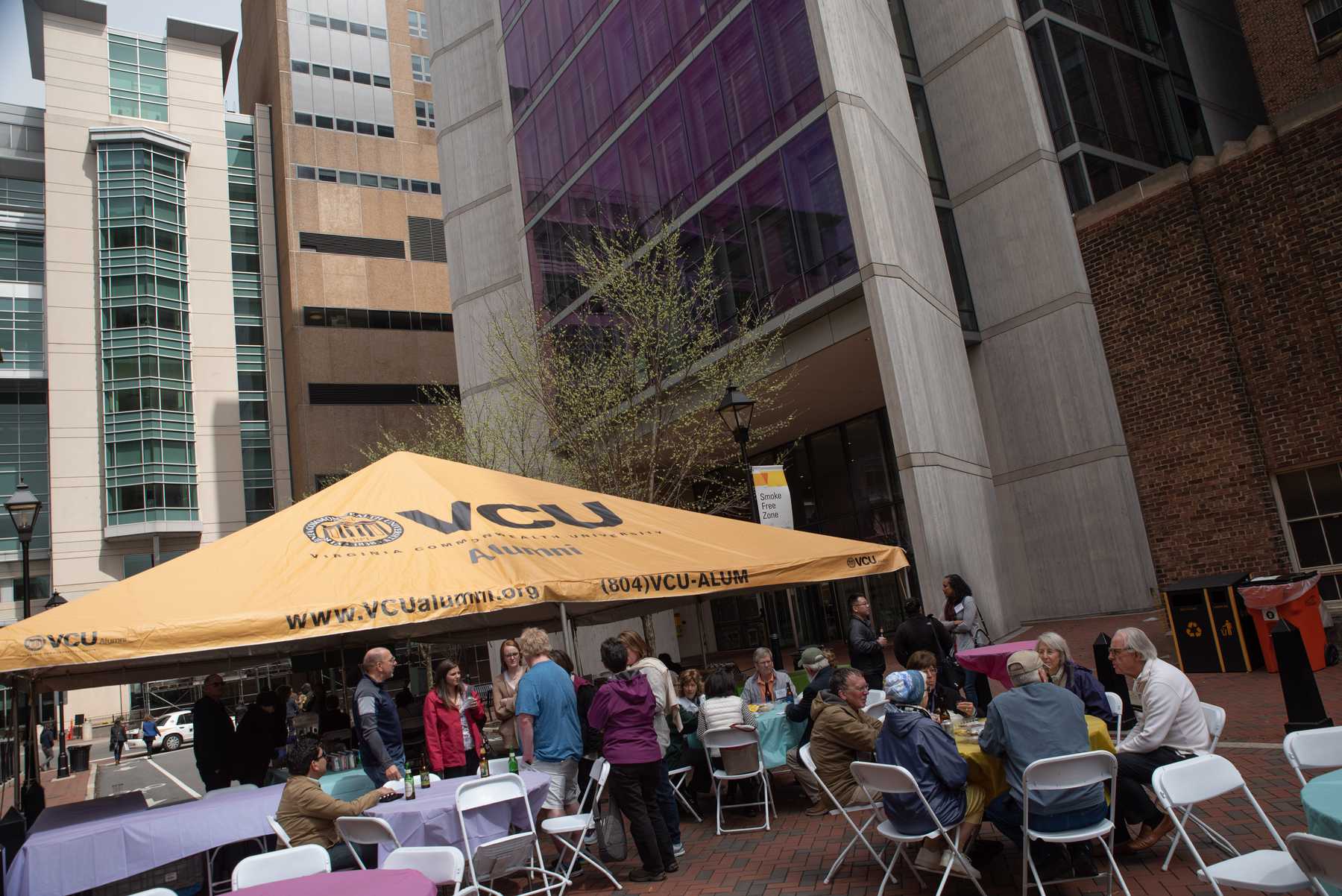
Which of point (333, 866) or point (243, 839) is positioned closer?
point (333, 866)

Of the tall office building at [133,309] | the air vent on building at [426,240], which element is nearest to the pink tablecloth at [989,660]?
the tall office building at [133,309]

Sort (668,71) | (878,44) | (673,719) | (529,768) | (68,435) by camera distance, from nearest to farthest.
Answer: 1. (529,768)
2. (673,719)
3. (878,44)
4. (668,71)
5. (68,435)

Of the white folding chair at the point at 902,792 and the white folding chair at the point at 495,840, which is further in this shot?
the white folding chair at the point at 495,840

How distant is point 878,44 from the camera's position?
19328 mm

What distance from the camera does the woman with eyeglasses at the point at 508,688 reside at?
320 inches

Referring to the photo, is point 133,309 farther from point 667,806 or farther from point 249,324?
point 667,806

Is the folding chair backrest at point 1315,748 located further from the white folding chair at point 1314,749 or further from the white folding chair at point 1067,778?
the white folding chair at point 1067,778

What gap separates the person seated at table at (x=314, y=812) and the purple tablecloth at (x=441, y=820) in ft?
0.62

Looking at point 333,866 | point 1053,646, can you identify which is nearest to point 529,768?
point 333,866

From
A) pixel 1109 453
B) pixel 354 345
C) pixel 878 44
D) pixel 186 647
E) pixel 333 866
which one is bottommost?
pixel 333 866

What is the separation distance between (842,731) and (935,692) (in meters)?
2.88

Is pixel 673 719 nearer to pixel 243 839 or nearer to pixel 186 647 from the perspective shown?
pixel 243 839

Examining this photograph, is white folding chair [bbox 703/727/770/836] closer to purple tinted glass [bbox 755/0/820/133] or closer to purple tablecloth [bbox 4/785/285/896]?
purple tablecloth [bbox 4/785/285/896]

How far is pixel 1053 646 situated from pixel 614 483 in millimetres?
11207
